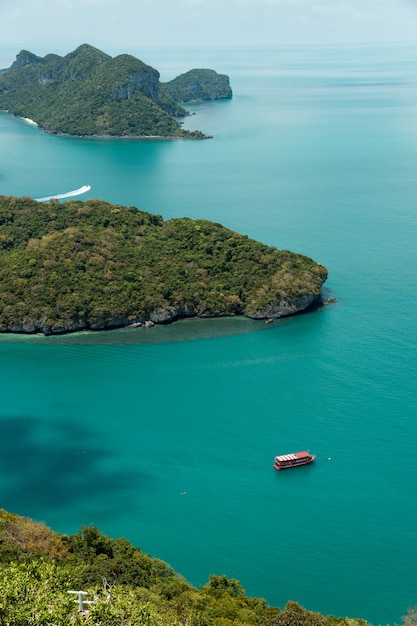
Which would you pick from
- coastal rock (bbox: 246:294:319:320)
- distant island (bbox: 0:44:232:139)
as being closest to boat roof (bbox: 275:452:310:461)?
coastal rock (bbox: 246:294:319:320)

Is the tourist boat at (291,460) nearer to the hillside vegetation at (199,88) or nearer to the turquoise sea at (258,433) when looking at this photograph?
the turquoise sea at (258,433)

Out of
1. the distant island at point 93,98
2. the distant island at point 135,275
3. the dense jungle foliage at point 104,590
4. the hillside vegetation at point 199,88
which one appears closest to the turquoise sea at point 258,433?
the distant island at point 135,275

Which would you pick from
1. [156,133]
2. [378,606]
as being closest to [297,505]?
[378,606]

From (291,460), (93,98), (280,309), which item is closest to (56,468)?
(291,460)

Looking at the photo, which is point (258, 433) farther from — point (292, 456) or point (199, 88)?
point (199, 88)

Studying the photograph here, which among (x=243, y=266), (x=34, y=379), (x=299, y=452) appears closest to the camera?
(x=299, y=452)

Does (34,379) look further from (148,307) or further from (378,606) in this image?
(378,606)

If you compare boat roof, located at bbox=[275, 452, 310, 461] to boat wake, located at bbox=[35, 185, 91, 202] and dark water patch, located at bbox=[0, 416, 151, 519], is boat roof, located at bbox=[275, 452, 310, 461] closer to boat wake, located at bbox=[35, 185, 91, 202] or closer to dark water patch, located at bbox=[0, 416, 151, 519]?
dark water patch, located at bbox=[0, 416, 151, 519]
